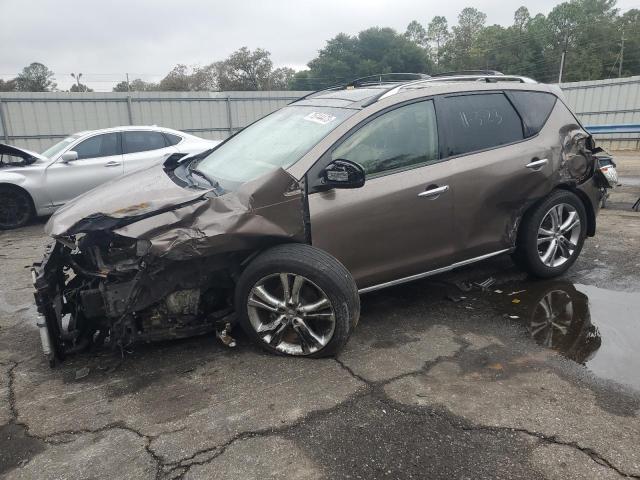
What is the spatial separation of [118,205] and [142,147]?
6189mm

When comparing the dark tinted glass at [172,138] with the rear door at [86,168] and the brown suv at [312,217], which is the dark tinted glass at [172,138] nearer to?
the rear door at [86,168]

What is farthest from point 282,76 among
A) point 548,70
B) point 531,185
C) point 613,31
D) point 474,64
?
point 531,185

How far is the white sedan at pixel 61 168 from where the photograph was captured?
795 cm

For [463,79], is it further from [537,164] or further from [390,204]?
[390,204]

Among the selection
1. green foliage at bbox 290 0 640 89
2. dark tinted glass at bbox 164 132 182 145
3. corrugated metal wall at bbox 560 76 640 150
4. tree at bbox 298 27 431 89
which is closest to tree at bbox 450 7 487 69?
green foliage at bbox 290 0 640 89

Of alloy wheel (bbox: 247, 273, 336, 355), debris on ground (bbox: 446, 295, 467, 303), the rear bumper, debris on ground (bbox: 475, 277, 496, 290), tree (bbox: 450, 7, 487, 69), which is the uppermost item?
tree (bbox: 450, 7, 487, 69)

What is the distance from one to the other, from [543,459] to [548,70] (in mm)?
69318

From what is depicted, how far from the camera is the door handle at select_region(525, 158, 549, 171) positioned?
421 cm

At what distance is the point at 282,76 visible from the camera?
213ft

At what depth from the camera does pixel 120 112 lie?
15.5 meters

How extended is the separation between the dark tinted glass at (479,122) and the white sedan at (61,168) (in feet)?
16.2

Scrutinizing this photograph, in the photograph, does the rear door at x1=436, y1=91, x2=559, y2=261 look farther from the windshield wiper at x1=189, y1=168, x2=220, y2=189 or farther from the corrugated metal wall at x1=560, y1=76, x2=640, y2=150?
the corrugated metal wall at x1=560, y1=76, x2=640, y2=150

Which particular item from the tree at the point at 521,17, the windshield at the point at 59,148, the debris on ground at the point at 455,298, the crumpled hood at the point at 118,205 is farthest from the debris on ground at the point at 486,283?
the tree at the point at 521,17

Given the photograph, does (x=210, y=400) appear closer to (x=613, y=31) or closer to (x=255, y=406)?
(x=255, y=406)
